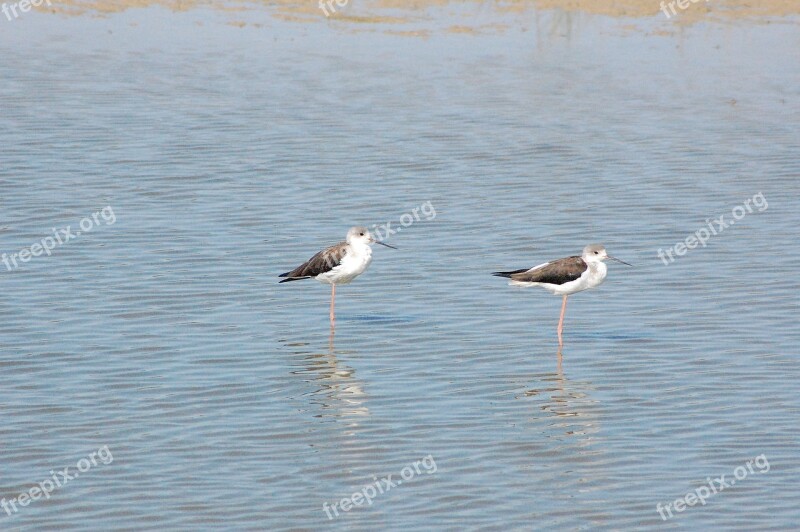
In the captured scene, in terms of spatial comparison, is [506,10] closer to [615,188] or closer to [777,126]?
[777,126]

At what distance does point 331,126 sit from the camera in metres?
24.3

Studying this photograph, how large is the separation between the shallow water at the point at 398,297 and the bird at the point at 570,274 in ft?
1.43

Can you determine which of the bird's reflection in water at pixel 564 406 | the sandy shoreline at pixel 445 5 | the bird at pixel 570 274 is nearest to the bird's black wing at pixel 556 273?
the bird at pixel 570 274

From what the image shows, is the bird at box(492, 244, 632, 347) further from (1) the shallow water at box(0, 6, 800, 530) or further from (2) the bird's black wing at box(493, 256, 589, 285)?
(1) the shallow water at box(0, 6, 800, 530)

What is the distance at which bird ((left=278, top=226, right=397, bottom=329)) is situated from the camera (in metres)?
14.6

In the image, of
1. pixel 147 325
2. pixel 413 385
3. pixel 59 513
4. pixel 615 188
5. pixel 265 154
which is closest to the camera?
pixel 59 513

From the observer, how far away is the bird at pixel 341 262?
14.6m

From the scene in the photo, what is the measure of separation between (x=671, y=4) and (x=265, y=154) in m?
15.9

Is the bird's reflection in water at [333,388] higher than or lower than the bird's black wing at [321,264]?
lower

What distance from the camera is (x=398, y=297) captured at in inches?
595

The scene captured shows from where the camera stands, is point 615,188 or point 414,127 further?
point 414,127

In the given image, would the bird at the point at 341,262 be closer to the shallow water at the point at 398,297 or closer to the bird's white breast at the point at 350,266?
the bird's white breast at the point at 350,266

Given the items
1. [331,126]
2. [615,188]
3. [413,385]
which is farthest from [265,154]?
[413,385]

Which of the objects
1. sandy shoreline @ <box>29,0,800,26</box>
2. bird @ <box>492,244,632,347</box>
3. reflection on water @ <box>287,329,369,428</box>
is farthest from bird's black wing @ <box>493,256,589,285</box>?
sandy shoreline @ <box>29,0,800,26</box>
